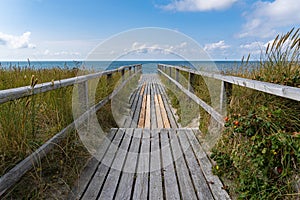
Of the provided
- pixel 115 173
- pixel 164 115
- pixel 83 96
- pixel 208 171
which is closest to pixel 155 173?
pixel 115 173

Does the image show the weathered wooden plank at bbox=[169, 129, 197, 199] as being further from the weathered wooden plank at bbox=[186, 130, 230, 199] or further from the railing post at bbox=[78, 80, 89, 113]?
the railing post at bbox=[78, 80, 89, 113]

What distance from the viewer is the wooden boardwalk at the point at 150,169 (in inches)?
74.8

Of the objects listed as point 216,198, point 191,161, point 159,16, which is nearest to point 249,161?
point 216,198

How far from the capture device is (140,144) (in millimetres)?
3064

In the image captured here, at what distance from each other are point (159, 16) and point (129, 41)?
7361 mm

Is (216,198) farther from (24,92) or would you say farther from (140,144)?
(24,92)

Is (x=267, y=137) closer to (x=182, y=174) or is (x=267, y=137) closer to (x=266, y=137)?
(x=266, y=137)

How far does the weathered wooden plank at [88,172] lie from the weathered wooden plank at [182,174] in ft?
2.94

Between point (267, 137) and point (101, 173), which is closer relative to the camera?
point (267, 137)

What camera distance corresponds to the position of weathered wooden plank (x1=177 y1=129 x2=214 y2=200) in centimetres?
189

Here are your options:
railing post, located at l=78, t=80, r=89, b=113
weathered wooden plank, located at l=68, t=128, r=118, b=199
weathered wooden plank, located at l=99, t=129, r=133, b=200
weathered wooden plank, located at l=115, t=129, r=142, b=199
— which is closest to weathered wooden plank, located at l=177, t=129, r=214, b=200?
weathered wooden plank, located at l=115, t=129, r=142, b=199

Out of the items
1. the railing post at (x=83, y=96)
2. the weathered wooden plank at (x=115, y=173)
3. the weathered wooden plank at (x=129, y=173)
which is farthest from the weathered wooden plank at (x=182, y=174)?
the railing post at (x=83, y=96)

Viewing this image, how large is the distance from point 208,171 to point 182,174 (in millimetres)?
285

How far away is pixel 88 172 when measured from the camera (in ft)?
7.31
